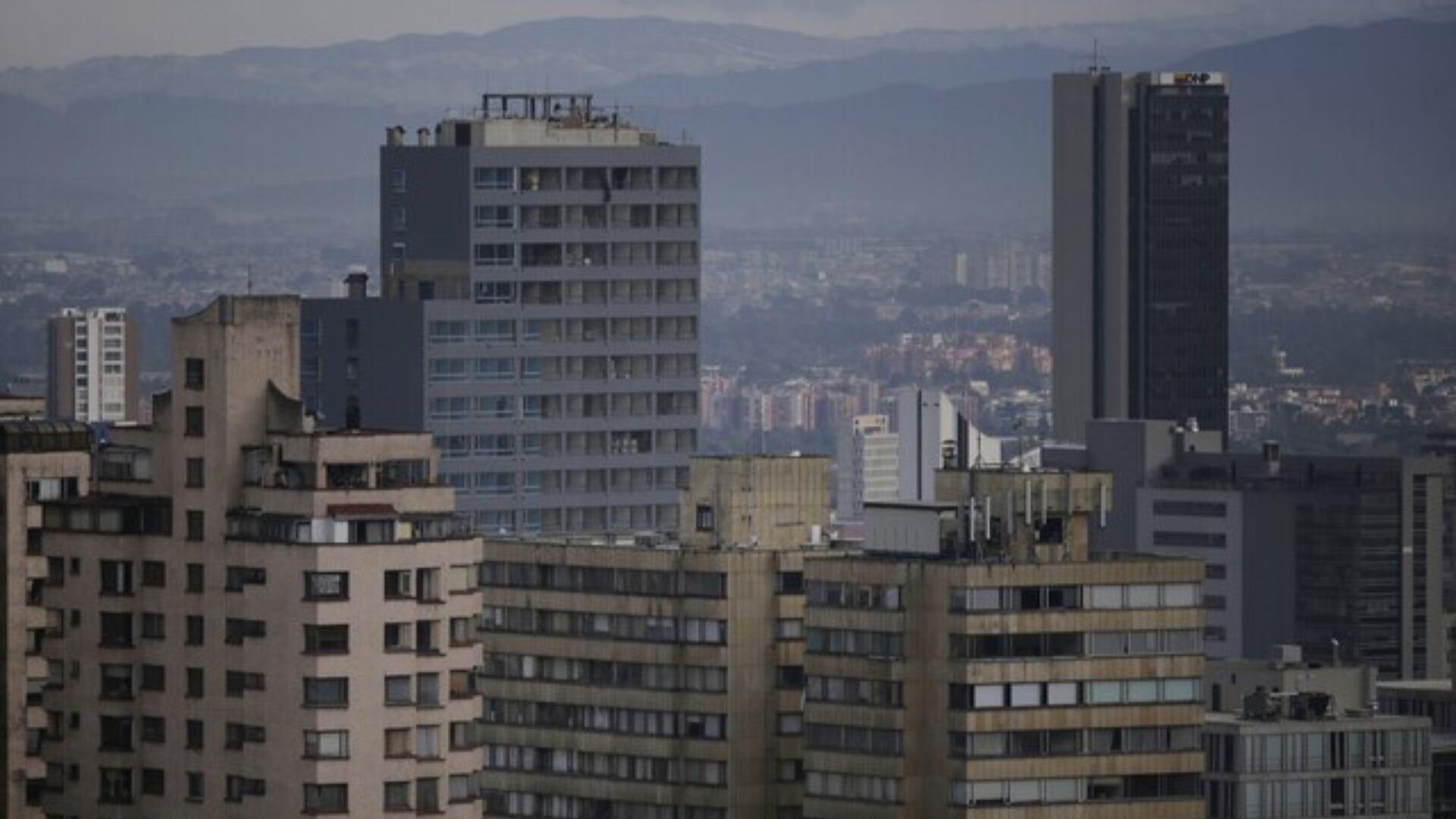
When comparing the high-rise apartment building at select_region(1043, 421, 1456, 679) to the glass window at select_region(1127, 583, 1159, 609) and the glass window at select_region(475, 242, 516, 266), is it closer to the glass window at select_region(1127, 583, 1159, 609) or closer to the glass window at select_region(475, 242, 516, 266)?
the glass window at select_region(475, 242, 516, 266)

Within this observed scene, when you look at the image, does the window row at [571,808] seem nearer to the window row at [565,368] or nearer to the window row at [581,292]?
the window row at [565,368]

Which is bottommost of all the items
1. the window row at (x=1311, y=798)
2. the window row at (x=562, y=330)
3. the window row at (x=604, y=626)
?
the window row at (x=1311, y=798)

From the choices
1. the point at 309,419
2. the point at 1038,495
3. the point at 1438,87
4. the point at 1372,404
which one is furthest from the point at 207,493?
the point at 1438,87

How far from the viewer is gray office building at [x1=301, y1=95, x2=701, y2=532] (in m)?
136

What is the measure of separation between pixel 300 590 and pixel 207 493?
3.13 metres

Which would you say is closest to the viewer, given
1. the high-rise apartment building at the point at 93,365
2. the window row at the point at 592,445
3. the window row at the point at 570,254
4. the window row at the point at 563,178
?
the window row at the point at 592,445

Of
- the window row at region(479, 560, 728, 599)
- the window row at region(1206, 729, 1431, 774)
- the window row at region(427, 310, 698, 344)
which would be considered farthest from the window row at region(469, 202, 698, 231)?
the window row at region(1206, 729, 1431, 774)

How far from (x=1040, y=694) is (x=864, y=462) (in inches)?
2975

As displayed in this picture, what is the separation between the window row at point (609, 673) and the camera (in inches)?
3824

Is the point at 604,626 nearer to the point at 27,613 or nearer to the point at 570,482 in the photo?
the point at 27,613

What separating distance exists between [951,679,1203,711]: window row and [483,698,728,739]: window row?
7.14 metres

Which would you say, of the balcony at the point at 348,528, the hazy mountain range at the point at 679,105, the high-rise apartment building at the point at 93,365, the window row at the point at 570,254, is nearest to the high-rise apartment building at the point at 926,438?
the window row at the point at 570,254

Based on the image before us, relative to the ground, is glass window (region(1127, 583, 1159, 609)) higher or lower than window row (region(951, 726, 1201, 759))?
higher

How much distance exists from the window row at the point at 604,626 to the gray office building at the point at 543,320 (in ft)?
116
